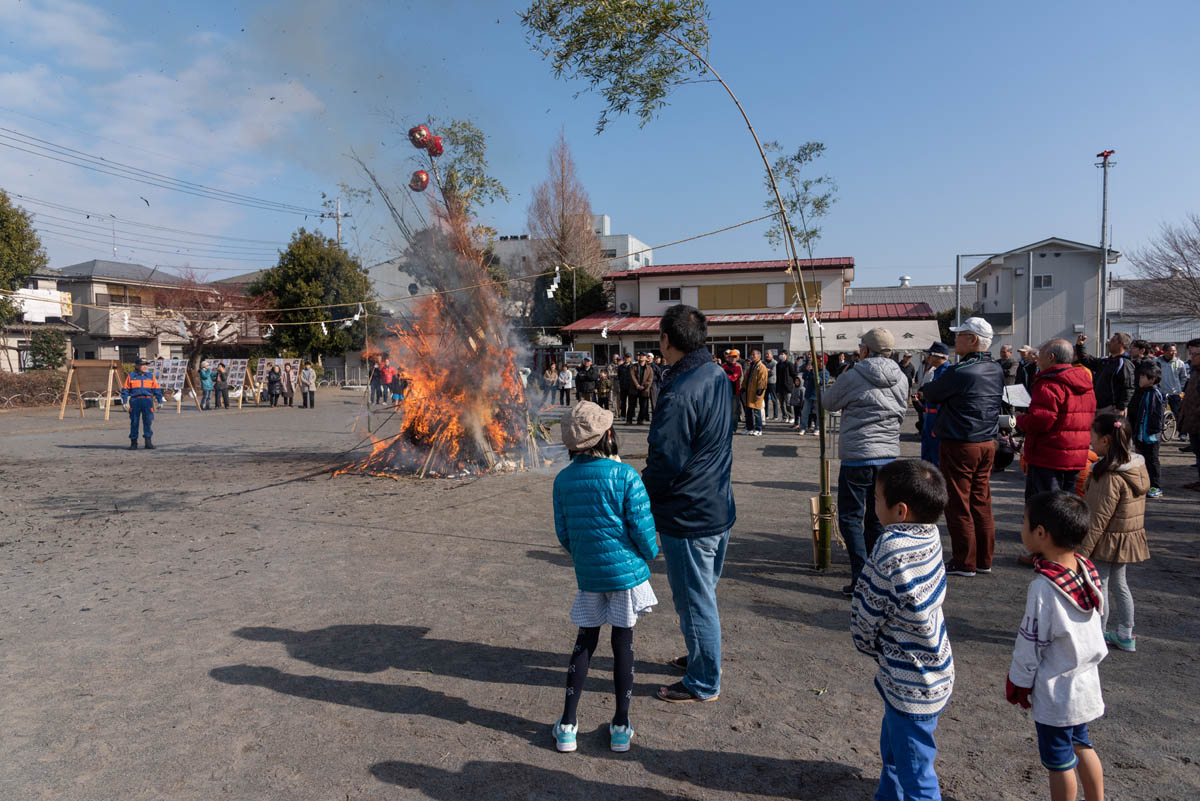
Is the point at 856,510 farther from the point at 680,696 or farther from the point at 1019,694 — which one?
the point at 1019,694

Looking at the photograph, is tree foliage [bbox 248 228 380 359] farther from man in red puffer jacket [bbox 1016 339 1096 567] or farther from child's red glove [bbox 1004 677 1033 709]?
child's red glove [bbox 1004 677 1033 709]

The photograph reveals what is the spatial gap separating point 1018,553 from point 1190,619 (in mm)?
1717

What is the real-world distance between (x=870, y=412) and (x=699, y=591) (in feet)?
7.71

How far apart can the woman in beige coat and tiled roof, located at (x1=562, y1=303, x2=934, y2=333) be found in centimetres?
2996

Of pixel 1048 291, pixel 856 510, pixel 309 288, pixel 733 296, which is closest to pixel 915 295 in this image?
pixel 1048 291

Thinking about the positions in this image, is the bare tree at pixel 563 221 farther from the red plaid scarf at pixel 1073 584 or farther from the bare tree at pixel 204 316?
the red plaid scarf at pixel 1073 584

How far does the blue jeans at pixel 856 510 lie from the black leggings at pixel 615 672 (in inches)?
98.2

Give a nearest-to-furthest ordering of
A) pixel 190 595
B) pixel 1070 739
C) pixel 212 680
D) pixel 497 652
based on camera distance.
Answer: pixel 1070 739
pixel 212 680
pixel 497 652
pixel 190 595

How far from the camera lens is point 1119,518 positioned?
13.3ft

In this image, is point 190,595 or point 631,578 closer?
point 631,578

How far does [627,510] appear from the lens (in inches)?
129

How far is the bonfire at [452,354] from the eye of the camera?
36.2ft

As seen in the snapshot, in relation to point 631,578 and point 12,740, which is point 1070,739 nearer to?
point 631,578

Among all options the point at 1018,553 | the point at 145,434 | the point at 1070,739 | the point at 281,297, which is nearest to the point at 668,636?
the point at 1070,739
